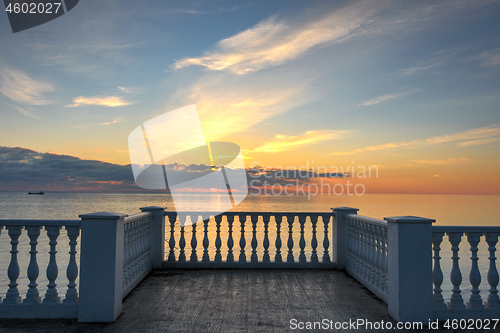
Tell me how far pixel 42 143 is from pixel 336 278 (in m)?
30.8

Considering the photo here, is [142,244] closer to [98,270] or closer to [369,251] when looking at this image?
[98,270]

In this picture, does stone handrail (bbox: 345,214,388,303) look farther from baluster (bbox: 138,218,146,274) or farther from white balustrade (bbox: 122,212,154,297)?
baluster (bbox: 138,218,146,274)

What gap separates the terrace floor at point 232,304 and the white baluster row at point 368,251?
0.24 meters

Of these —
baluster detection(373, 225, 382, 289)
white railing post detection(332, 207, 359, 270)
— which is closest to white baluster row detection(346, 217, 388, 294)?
baluster detection(373, 225, 382, 289)

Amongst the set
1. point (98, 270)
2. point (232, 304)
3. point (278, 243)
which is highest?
point (98, 270)

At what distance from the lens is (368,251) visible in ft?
16.8

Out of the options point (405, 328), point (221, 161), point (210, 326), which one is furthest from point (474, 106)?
point (210, 326)

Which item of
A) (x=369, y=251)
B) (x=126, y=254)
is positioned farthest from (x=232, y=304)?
(x=369, y=251)

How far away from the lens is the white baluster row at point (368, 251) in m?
4.47

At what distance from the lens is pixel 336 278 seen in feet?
19.0

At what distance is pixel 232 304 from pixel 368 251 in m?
2.39

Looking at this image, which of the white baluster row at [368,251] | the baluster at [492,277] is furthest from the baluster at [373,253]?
the baluster at [492,277]

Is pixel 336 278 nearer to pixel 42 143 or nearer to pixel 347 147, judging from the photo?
pixel 347 147

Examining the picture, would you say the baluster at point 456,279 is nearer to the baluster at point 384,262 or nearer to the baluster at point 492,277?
the baluster at point 492,277
